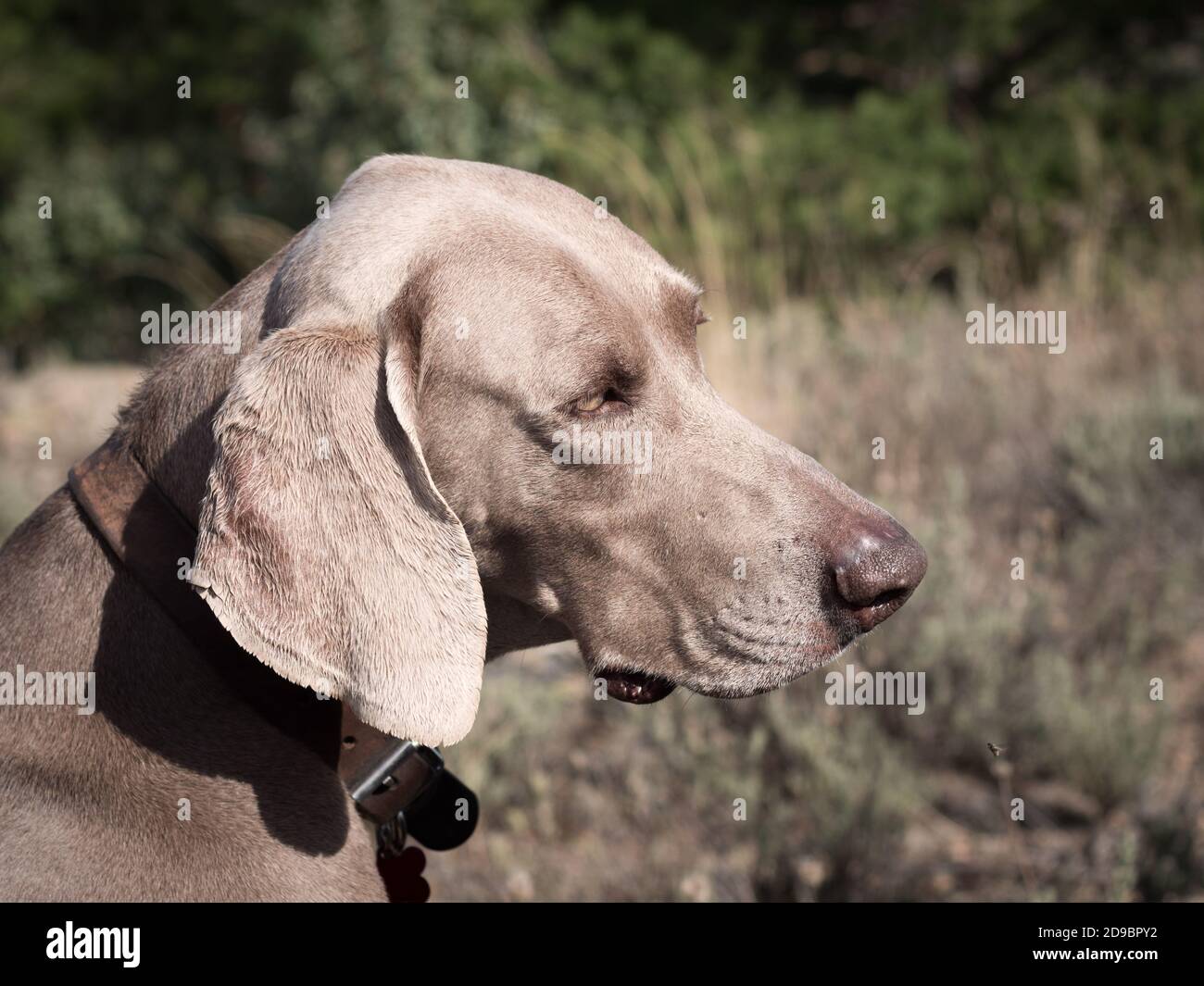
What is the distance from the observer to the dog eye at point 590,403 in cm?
218

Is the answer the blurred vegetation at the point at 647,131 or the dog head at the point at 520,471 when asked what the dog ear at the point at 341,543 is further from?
the blurred vegetation at the point at 647,131

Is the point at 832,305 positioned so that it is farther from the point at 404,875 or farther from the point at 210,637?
the point at 210,637

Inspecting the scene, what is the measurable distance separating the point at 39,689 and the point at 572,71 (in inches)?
388

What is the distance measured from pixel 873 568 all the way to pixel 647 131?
885 cm

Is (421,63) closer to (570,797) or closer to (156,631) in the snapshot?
(570,797)

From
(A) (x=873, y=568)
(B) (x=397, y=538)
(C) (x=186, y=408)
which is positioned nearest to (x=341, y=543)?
(B) (x=397, y=538)

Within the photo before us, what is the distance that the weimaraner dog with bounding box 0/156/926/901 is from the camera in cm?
195

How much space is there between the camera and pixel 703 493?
2.22 meters

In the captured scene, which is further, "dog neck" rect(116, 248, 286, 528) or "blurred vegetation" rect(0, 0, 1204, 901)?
"blurred vegetation" rect(0, 0, 1204, 901)

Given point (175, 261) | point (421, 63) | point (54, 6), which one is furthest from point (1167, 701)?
point (54, 6)

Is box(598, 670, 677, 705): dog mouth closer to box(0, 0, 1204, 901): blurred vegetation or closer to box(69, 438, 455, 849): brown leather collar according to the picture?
box(69, 438, 455, 849): brown leather collar

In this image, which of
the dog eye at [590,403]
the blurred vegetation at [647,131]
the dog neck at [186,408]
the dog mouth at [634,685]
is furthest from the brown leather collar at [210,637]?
the blurred vegetation at [647,131]

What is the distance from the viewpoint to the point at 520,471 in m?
2.19

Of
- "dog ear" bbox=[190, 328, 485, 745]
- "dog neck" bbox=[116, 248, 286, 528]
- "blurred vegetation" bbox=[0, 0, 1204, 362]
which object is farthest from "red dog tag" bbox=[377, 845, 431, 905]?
"blurred vegetation" bbox=[0, 0, 1204, 362]
